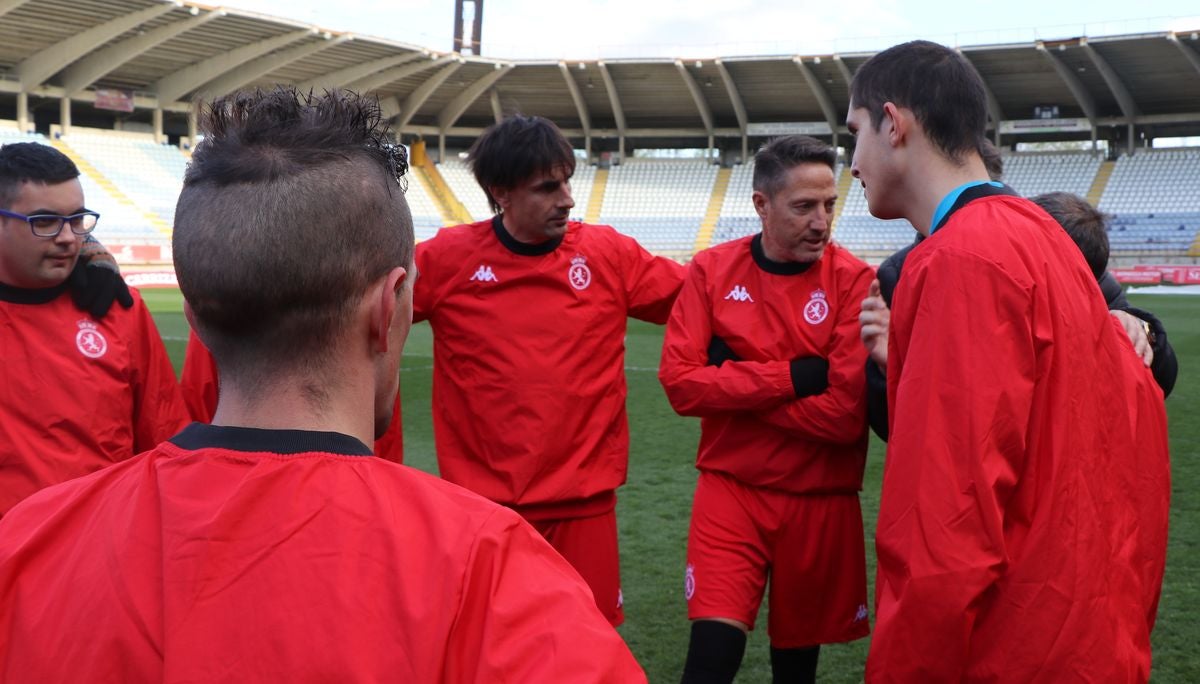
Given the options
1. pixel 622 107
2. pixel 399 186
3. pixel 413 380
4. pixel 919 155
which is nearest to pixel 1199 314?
pixel 413 380

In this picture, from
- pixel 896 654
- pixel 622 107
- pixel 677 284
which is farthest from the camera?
pixel 622 107

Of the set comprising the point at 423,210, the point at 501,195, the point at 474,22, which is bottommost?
the point at 423,210

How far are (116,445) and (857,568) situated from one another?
7.80 ft

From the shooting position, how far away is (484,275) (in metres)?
3.61

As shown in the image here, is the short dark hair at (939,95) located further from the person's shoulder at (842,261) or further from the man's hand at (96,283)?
the man's hand at (96,283)

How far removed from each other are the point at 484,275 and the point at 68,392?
1323mm

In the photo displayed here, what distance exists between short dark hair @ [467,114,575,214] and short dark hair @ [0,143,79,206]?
126cm

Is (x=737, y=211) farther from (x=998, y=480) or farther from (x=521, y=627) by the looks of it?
(x=521, y=627)

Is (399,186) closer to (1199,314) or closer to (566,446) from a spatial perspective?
(566,446)

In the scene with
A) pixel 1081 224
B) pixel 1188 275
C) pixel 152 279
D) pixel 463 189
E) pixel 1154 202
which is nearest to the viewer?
pixel 1081 224

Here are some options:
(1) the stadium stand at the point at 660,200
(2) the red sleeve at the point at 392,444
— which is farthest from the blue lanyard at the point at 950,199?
(1) the stadium stand at the point at 660,200

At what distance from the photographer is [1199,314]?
1898 cm

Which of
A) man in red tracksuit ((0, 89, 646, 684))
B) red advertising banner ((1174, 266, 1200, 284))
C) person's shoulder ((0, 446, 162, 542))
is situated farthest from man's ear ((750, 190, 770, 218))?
red advertising banner ((1174, 266, 1200, 284))

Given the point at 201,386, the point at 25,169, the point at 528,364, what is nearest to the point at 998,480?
the point at 528,364
